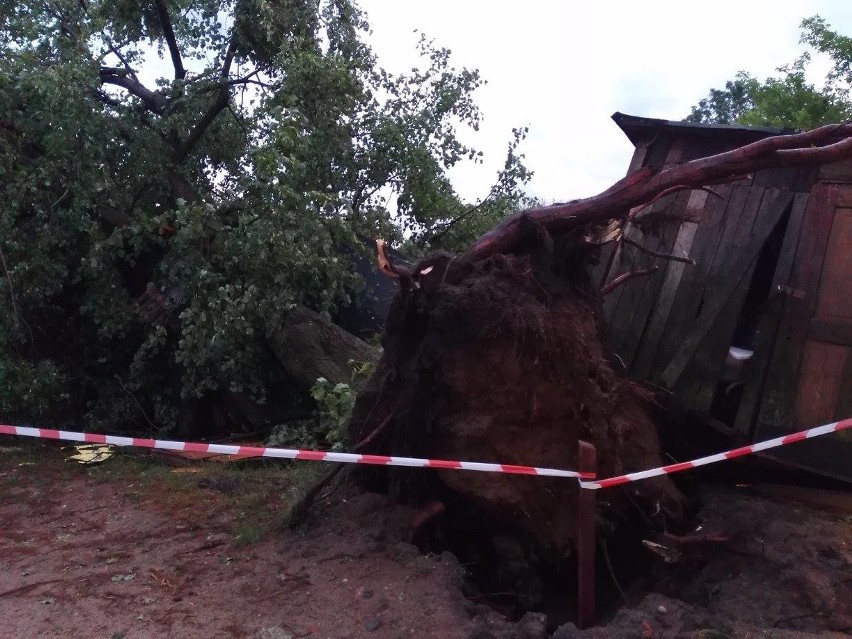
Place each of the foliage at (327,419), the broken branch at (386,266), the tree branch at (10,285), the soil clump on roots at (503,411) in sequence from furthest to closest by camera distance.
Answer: the tree branch at (10,285) < the foliage at (327,419) < the soil clump on roots at (503,411) < the broken branch at (386,266)

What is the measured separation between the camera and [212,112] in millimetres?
9016

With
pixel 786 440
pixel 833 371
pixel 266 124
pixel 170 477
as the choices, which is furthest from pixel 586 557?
pixel 266 124

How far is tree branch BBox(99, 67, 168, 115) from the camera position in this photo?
28.8 feet

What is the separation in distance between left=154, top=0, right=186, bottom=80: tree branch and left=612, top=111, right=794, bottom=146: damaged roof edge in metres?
5.51

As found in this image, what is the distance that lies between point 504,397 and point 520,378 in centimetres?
15

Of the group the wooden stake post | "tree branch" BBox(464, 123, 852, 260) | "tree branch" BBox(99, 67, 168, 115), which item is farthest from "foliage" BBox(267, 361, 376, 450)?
"tree branch" BBox(99, 67, 168, 115)

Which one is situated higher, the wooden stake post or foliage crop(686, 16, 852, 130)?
foliage crop(686, 16, 852, 130)

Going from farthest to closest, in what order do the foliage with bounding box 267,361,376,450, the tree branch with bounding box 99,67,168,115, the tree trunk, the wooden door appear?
the tree branch with bounding box 99,67,168,115 → the tree trunk → the foliage with bounding box 267,361,376,450 → the wooden door

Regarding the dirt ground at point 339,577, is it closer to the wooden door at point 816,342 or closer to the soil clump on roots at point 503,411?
the soil clump on roots at point 503,411

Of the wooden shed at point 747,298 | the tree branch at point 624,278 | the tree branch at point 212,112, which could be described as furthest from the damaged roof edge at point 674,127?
the tree branch at point 212,112

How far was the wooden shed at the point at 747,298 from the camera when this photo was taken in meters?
5.31

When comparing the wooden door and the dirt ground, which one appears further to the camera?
the wooden door

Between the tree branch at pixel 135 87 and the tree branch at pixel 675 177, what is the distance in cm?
531

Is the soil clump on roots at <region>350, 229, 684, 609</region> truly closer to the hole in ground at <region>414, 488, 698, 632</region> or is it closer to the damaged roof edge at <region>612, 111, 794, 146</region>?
the hole in ground at <region>414, 488, 698, 632</region>
